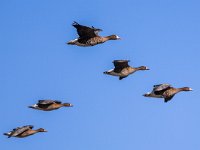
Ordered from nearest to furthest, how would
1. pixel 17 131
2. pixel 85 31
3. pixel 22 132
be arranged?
pixel 85 31
pixel 17 131
pixel 22 132

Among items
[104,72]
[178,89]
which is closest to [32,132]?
[104,72]

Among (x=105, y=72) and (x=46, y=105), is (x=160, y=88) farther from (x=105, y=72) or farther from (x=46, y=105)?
(x=46, y=105)

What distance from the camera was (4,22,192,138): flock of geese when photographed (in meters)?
74.4

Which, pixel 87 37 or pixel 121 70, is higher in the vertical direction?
pixel 87 37

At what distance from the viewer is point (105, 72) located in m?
76.6

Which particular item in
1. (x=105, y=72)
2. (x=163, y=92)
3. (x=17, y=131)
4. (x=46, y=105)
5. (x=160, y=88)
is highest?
(x=105, y=72)

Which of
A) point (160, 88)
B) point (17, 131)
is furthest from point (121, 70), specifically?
point (17, 131)

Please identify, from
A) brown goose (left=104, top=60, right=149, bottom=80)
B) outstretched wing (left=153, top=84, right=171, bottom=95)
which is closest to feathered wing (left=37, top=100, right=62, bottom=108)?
brown goose (left=104, top=60, right=149, bottom=80)

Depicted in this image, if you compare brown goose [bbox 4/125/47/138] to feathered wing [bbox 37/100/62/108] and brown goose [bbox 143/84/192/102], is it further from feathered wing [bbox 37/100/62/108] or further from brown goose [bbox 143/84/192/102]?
brown goose [bbox 143/84/192/102]

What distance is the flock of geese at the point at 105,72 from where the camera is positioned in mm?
74438

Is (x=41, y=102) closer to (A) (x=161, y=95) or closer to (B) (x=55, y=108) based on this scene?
(B) (x=55, y=108)

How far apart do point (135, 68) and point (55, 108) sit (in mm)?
9525

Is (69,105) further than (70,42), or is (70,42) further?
(69,105)

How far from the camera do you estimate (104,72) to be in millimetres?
76500
